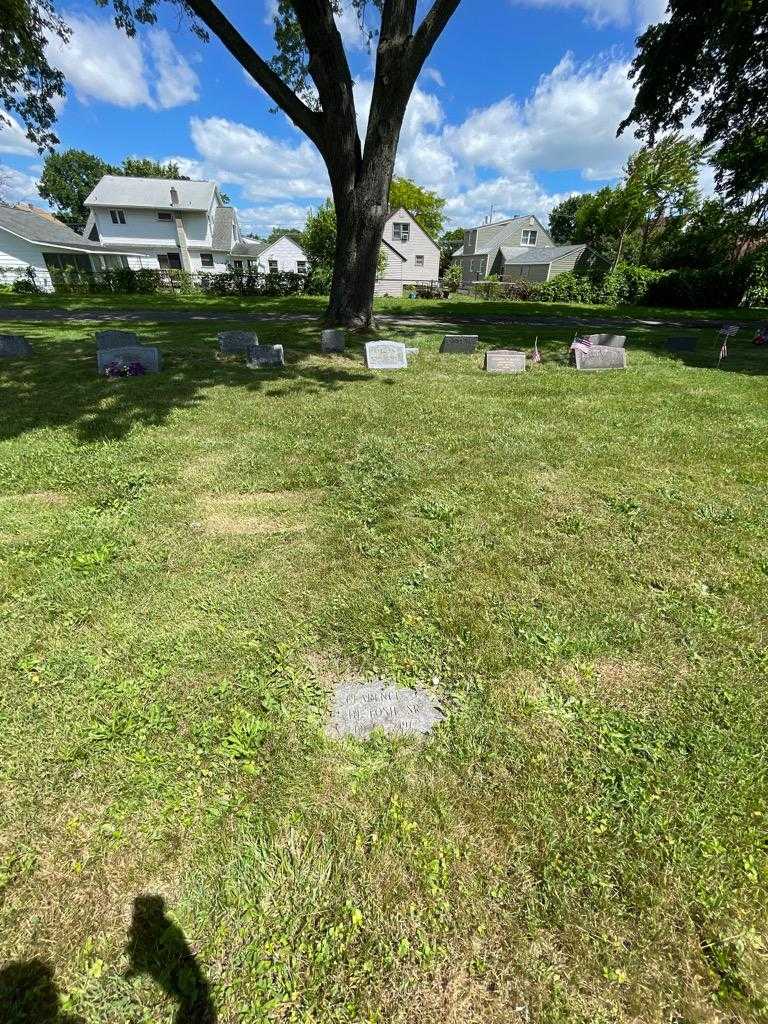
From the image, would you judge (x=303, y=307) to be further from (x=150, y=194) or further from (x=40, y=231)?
(x=40, y=231)

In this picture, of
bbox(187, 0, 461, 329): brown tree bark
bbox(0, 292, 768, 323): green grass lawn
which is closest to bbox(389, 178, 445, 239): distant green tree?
bbox(0, 292, 768, 323): green grass lawn

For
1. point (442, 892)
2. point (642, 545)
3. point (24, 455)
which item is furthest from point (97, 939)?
point (24, 455)

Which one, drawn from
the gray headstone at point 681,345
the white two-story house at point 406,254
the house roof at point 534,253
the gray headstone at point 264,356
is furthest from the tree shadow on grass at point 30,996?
the house roof at point 534,253

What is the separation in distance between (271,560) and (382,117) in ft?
41.4

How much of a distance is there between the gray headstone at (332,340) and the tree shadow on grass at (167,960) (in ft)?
36.0

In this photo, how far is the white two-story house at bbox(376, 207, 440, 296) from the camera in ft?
132

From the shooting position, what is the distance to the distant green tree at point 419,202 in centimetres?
5875

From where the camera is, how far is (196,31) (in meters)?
11.3

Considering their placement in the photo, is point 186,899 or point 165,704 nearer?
point 186,899

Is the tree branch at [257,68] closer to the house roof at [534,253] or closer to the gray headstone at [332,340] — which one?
the gray headstone at [332,340]

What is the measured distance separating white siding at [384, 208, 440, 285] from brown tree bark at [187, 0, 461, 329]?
1288 inches

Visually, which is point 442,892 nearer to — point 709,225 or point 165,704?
point 165,704

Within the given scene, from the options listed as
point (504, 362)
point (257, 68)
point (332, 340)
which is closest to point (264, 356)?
point (332, 340)

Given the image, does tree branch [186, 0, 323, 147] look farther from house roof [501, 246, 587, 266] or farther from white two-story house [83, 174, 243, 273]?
house roof [501, 246, 587, 266]
